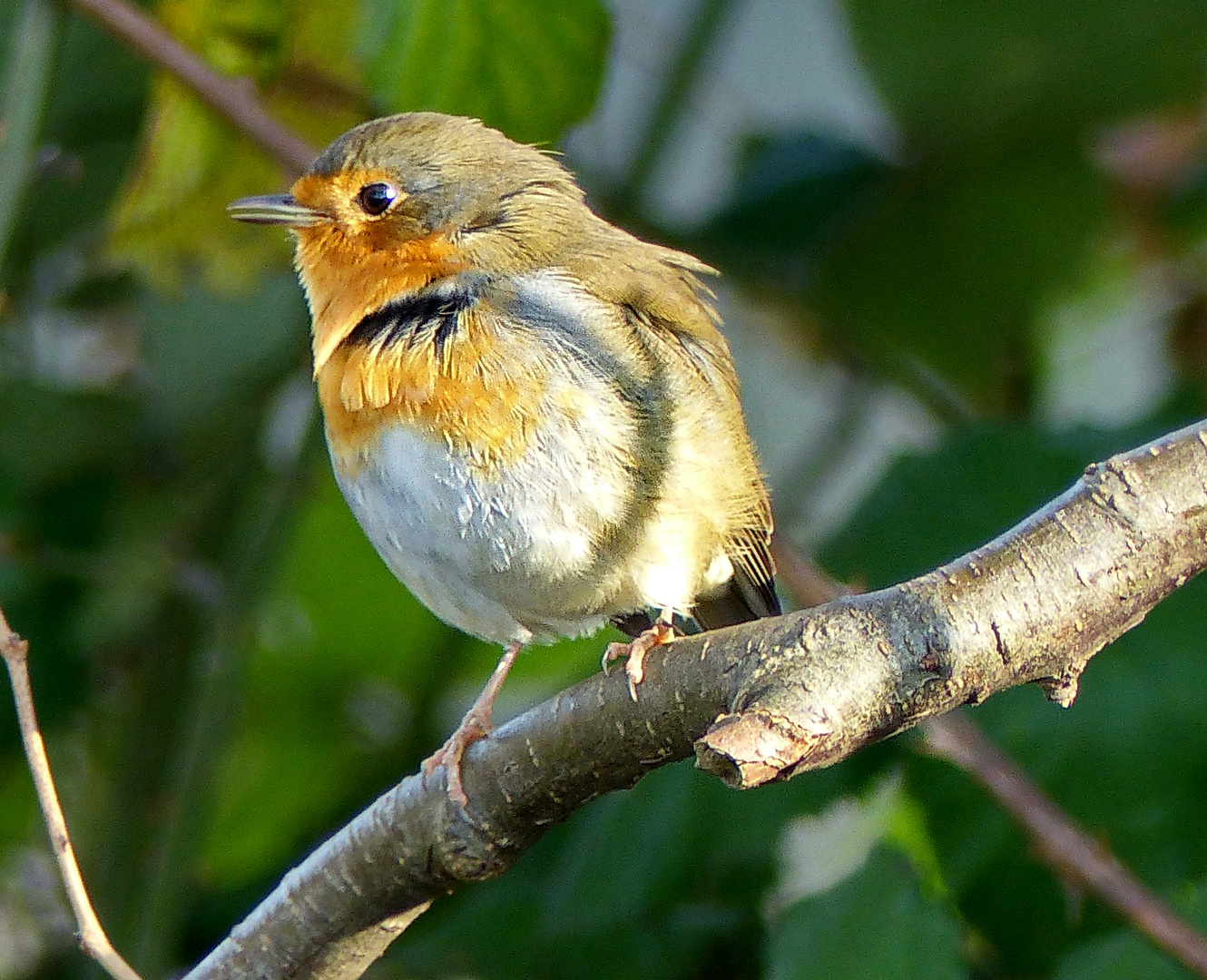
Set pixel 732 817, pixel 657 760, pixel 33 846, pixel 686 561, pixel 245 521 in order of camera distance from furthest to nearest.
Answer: pixel 33 846, pixel 245 521, pixel 732 817, pixel 686 561, pixel 657 760

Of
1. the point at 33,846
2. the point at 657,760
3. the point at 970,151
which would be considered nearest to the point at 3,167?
the point at 657,760

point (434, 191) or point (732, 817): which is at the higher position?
point (434, 191)

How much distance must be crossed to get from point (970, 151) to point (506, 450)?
2.35m

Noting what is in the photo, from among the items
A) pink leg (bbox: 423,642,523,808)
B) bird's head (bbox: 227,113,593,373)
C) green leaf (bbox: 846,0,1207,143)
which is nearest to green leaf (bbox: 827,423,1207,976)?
pink leg (bbox: 423,642,523,808)

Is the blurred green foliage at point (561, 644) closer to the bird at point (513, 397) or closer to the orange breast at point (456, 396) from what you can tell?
the bird at point (513, 397)

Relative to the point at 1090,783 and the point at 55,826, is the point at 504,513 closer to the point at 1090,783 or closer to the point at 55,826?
the point at 55,826

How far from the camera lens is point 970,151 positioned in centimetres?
416

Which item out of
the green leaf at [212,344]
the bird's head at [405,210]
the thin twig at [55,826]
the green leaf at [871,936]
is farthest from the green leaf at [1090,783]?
the thin twig at [55,826]

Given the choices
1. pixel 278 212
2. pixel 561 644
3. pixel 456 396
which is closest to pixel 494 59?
pixel 278 212

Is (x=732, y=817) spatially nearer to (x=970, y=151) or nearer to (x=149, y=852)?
(x=149, y=852)

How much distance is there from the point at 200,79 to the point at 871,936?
67.5 inches

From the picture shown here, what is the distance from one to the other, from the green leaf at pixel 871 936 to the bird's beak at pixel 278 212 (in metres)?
1.34

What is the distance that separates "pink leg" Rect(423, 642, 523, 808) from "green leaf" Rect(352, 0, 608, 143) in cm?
92

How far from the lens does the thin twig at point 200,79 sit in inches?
104
